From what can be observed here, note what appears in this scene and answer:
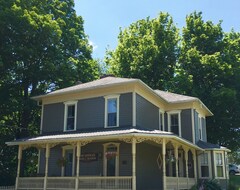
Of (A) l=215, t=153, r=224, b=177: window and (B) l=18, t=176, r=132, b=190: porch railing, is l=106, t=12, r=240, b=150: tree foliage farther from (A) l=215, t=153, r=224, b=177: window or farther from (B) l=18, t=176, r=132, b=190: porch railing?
(B) l=18, t=176, r=132, b=190: porch railing

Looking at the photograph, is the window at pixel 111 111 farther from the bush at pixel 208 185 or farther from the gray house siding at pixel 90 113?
the bush at pixel 208 185

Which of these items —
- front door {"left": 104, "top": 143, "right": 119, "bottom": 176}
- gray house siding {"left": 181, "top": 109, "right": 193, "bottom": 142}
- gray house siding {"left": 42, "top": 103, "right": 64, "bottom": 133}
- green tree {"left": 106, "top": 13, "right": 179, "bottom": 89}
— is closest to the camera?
front door {"left": 104, "top": 143, "right": 119, "bottom": 176}

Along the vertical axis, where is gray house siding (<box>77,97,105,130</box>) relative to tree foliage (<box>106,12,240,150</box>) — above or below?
below

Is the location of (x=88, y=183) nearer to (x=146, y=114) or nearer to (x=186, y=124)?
(x=146, y=114)

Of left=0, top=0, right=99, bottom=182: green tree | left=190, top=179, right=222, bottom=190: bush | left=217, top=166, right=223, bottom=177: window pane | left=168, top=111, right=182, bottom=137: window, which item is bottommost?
Answer: left=190, top=179, right=222, bottom=190: bush

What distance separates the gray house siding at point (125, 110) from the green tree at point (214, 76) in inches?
479

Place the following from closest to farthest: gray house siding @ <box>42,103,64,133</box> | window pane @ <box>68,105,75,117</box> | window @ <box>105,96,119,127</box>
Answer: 1. window @ <box>105,96,119,127</box>
2. window pane @ <box>68,105,75,117</box>
3. gray house siding @ <box>42,103,64,133</box>

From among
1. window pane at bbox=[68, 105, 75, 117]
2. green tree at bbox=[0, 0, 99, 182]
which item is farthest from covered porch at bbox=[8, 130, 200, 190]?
green tree at bbox=[0, 0, 99, 182]

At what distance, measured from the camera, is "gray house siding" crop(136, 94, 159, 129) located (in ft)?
63.9

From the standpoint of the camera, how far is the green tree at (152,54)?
34.3 metres

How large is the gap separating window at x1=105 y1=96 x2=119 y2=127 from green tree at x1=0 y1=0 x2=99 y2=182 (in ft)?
26.5

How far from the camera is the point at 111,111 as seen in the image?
19.7 meters

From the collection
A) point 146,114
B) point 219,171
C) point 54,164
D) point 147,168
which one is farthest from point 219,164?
point 54,164

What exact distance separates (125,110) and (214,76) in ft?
50.2
